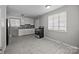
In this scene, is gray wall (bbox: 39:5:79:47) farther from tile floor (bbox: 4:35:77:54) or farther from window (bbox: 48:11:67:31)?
tile floor (bbox: 4:35:77:54)

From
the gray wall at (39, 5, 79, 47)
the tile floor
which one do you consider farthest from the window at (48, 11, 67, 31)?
the tile floor

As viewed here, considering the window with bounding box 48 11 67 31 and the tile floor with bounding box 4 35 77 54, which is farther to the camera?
the window with bounding box 48 11 67 31

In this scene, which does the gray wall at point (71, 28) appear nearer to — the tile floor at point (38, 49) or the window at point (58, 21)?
the window at point (58, 21)

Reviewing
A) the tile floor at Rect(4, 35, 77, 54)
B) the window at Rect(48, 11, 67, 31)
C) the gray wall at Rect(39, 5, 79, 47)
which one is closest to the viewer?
the tile floor at Rect(4, 35, 77, 54)

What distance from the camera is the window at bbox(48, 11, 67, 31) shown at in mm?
2533

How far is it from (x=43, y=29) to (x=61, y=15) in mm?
1626

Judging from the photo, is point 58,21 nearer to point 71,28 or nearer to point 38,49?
point 71,28

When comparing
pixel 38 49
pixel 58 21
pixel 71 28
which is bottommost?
pixel 38 49

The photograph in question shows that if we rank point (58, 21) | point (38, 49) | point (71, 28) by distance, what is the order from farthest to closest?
point (58, 21) < point (71, 28) < point (38, 49)

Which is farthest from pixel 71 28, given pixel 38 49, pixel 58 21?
pixel 38 49

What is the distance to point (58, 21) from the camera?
2766 millimetres

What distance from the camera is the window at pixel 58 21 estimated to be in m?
2.53
